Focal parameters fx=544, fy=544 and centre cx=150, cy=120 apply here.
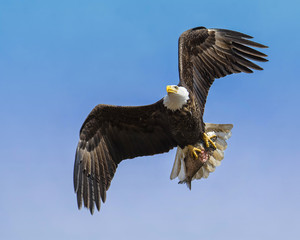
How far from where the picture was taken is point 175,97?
25.7 feet

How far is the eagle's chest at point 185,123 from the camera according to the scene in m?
7.89

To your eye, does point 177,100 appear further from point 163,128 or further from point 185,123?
point 163,128

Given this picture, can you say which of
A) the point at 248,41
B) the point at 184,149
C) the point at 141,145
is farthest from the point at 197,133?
the point at 248,41

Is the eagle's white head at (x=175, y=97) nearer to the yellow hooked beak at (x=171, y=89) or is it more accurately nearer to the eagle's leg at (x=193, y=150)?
the yellow hooked beak at (x=171, y=89)

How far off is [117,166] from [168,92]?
1.70 metres

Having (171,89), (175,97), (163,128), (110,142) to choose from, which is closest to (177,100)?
(175,97)

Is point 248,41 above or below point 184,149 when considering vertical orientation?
above

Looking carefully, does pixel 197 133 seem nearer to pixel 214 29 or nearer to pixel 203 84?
pixel 203 84

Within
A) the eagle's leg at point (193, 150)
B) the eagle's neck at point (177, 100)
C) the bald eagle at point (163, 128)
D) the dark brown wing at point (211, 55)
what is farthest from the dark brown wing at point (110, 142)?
the dark brown wing at point (211, 55)

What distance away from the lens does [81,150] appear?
28.5 ft

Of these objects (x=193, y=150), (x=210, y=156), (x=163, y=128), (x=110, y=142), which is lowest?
(x=193, y=150)

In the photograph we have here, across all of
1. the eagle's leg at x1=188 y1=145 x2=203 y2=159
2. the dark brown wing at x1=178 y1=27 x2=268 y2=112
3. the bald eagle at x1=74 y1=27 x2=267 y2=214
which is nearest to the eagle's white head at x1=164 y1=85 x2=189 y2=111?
the bald eagle at x1=74 y1=27 x2=267 y2=214

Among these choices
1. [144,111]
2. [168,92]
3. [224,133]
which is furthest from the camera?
[224,133]

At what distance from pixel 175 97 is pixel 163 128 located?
84 cm
